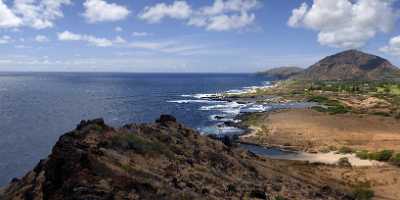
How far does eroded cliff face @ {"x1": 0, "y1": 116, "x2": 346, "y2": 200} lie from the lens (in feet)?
97.1

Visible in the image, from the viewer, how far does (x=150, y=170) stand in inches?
1394

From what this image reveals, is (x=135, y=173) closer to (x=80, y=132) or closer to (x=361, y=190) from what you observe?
(x=80, y=132)

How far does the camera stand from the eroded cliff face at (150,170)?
29609mm

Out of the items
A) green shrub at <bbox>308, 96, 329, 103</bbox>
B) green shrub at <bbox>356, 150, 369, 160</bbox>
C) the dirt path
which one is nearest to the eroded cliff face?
green shrub at <bbox>356, 150, 369, 160</bbox>

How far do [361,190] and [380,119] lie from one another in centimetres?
7998

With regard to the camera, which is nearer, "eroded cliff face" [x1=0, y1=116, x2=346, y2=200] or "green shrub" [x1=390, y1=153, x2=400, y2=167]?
"eroded cliff face" [x1=0, y1=116, x2=346, y2=200]

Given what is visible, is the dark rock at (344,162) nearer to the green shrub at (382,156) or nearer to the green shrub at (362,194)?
the green shrub at (382,156)

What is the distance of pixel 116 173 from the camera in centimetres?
3086

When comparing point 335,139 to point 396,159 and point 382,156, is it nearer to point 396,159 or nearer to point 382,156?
point 382,156

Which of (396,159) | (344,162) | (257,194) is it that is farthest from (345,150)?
(257,194)

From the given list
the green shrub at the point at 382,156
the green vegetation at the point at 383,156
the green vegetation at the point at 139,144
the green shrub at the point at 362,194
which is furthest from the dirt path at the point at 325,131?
the green vegetation at the point at 139,144

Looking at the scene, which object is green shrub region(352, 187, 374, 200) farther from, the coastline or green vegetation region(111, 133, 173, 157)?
Result: green vegetation region(111, 133, 173, 157)

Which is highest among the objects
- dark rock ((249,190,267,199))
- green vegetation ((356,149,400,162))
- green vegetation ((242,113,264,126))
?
dark rock ((249,190,267,199))

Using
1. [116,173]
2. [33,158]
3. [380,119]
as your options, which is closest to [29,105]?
[33,158]
